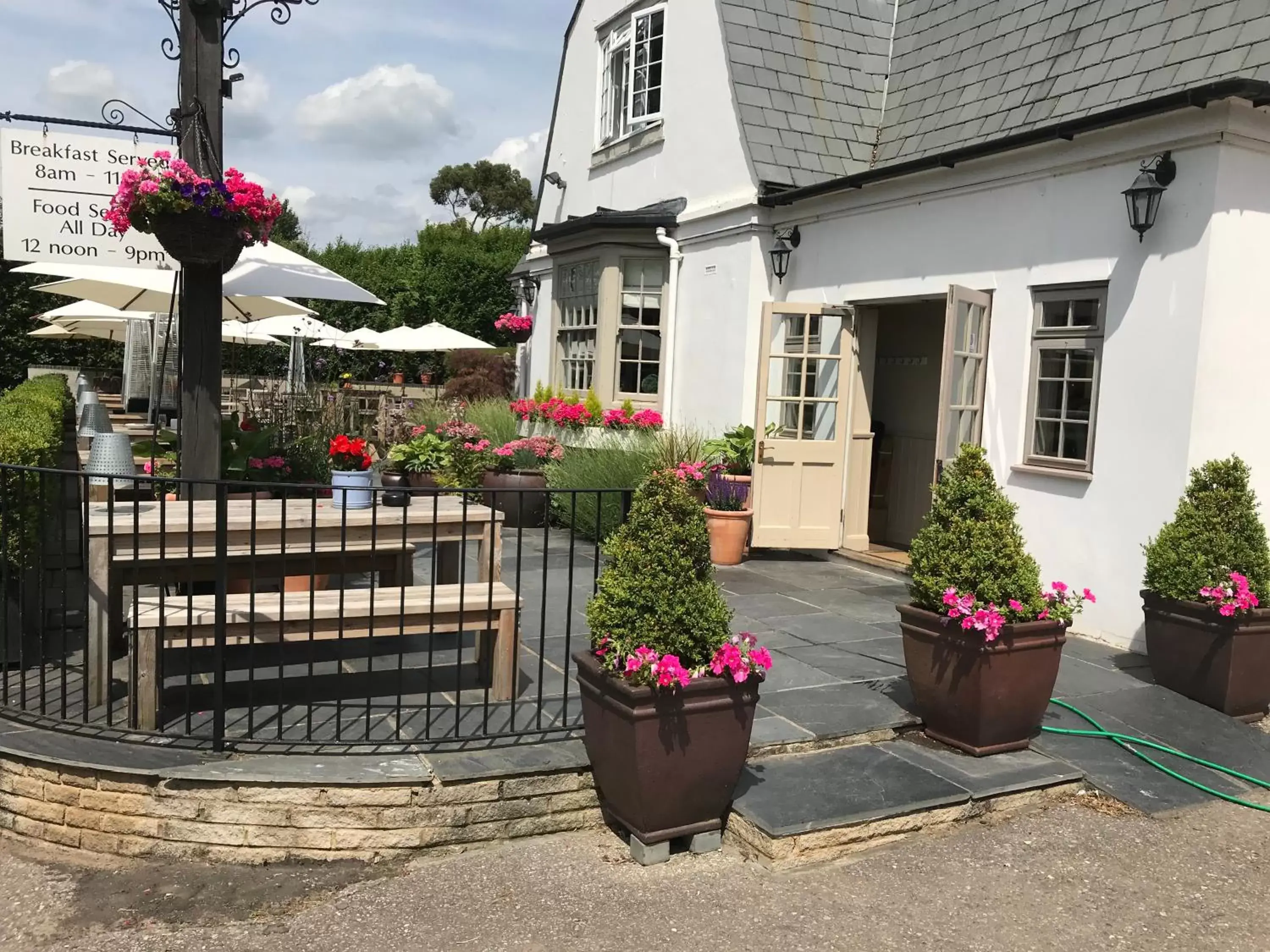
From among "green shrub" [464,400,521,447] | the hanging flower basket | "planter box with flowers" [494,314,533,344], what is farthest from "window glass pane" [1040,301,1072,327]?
"planter box with flowers" [494,314,533,344]

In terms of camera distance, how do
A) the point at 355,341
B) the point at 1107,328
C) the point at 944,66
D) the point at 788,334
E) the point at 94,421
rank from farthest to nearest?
1. the point at 355,341
2. the point at 944,66
3. the point at 788,334
4. the point at 94,421
5. the point at 1107,328

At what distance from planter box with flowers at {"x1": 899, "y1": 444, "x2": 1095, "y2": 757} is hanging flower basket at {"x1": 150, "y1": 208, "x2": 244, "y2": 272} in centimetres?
351

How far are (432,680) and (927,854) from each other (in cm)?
238

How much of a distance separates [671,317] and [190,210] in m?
6.46

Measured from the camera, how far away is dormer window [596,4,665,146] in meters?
10.9

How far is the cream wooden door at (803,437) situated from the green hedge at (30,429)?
16.9ft

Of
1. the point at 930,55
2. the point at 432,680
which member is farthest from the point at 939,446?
the point at 930,55

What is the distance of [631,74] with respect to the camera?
11.1m

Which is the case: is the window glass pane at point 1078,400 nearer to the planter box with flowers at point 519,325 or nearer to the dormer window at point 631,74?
the dormer window at point 631,74

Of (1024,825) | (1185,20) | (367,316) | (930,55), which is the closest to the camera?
(1024,825)

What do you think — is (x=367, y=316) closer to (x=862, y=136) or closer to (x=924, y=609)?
(x=862, y=136)

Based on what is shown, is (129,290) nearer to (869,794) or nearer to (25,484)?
(25,484)

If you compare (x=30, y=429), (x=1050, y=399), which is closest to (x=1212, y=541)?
(x=1050, y=399)

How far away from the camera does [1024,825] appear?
3.93 metres
